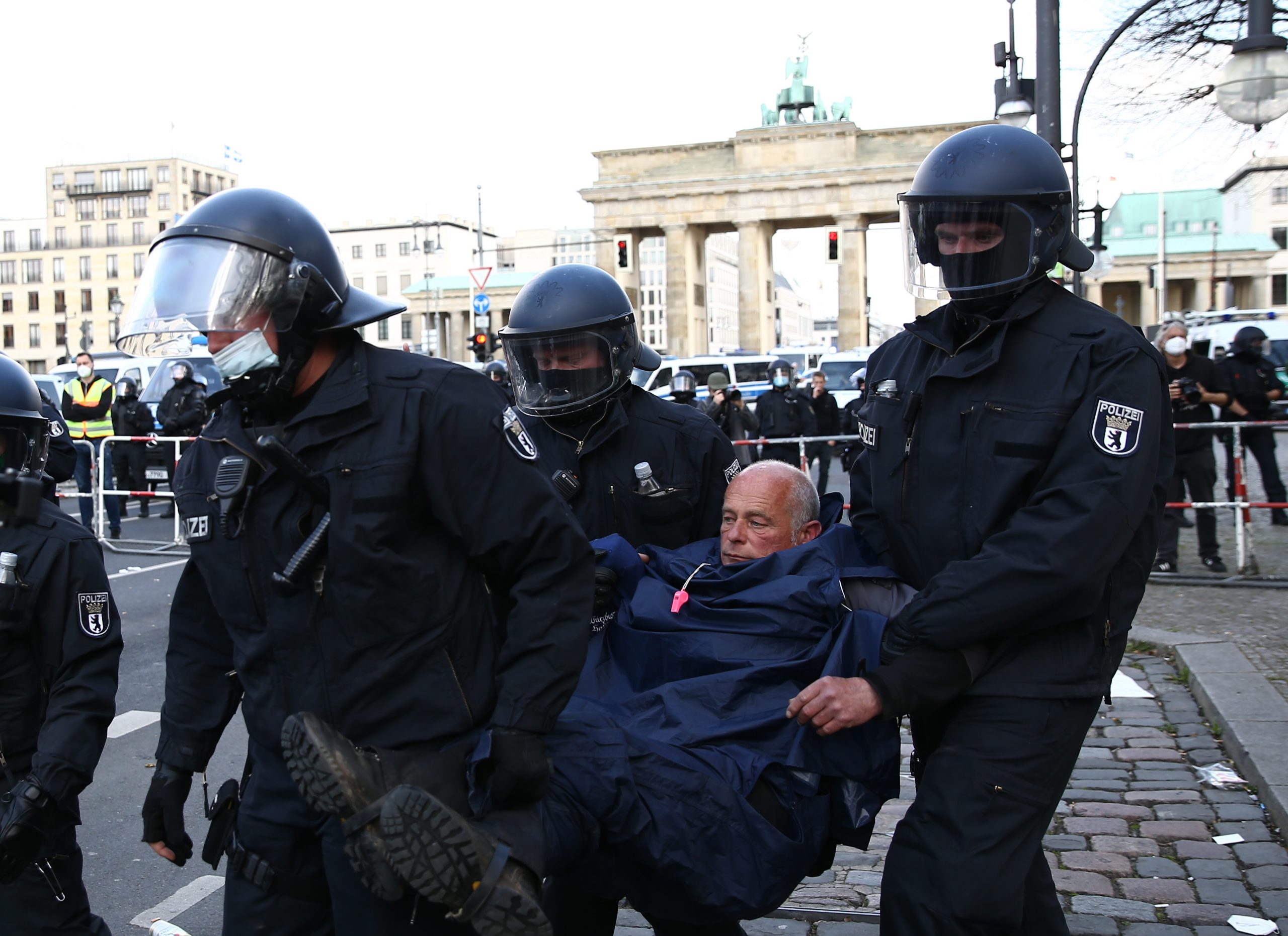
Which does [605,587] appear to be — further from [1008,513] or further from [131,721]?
[131,721]

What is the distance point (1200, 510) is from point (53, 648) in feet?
31.3

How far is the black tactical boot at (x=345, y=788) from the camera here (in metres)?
2.09

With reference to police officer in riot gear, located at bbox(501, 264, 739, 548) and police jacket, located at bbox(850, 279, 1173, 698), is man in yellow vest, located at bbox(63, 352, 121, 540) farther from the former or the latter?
police jacket, located at bbox(850, 279, 1173, 698)

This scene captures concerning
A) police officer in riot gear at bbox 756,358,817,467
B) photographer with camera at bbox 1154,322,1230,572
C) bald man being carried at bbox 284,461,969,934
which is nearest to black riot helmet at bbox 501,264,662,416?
bald man being carried at bbox 284,461,969,934

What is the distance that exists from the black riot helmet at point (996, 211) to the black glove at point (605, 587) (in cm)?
114

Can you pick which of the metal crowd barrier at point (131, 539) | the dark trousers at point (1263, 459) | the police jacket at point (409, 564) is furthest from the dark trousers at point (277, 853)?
the metal crowd barrier at point (131, 539)

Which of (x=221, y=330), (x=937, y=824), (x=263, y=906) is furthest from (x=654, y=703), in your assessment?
(x=221, y=330)

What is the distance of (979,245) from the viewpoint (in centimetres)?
289

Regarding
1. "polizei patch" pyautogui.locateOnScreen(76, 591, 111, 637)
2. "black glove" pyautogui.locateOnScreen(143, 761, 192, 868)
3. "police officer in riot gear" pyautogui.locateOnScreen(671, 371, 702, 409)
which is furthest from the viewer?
"police officer in riot gear" pyautogui.locateOnScreen(671, 371, 702, 409)

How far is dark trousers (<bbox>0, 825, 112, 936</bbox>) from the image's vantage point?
2.95 metres

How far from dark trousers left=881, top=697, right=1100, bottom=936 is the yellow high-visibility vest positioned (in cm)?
1525

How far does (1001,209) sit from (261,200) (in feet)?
5.56

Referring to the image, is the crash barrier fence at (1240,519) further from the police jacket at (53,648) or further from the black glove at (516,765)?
the black glove at (516,765)

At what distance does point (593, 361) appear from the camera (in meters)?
4.00
